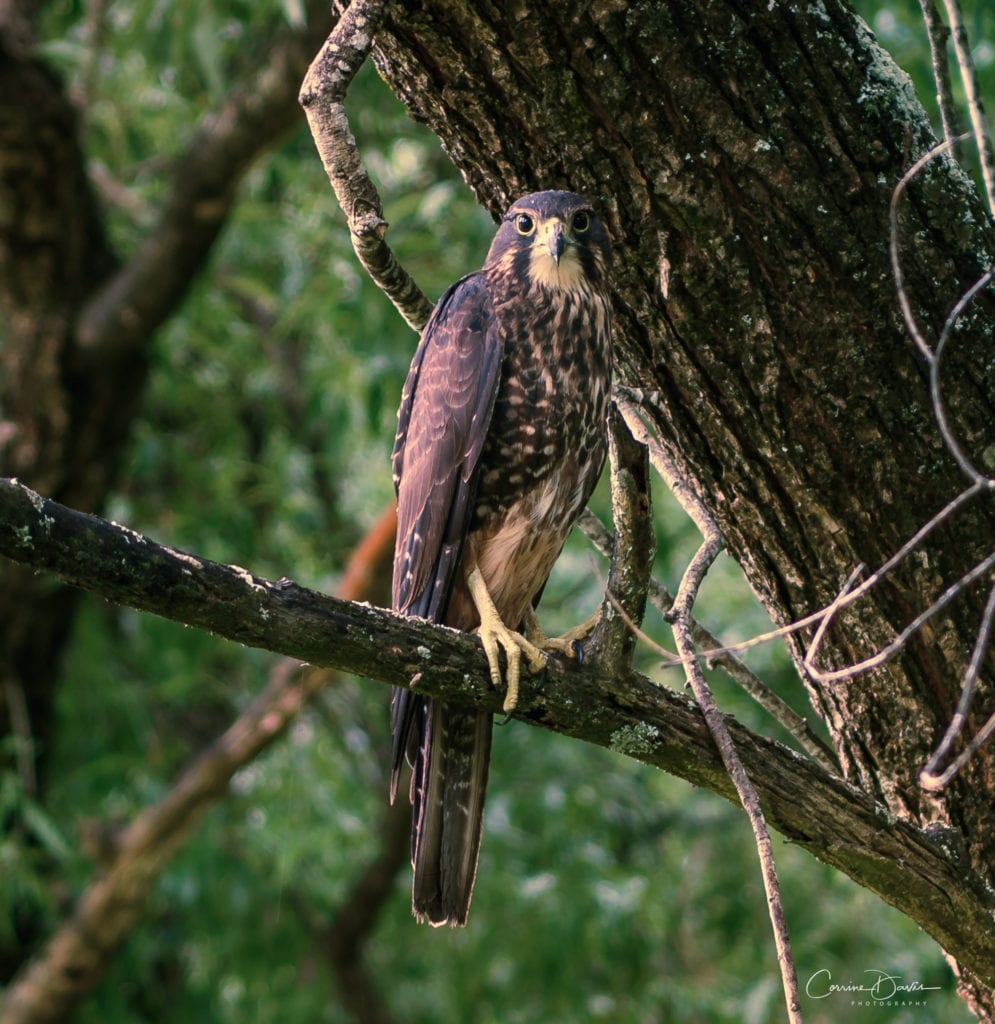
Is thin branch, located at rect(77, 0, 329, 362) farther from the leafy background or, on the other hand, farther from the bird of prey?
the bird of prey

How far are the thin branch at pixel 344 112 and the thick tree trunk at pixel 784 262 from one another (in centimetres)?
9

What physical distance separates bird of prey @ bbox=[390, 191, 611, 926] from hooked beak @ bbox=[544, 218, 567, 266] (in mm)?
103

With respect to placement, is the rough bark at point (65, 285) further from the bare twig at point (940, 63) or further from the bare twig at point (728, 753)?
the bare twig at point (728, 753)

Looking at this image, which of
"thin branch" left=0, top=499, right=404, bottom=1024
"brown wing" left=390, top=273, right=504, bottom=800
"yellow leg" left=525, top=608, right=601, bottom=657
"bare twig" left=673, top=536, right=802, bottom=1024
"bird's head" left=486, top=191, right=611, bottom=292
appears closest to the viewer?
"bare twig" left=673, top=536, right=802, bottom=1024

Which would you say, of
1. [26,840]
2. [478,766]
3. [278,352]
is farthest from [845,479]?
[278,352]

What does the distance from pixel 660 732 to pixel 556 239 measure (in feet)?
3.23

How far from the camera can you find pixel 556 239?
2662 millimetres

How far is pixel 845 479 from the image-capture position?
2.36m

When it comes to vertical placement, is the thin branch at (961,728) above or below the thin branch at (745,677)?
below

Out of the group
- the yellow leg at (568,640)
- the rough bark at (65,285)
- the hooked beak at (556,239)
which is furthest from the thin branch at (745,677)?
the rough bark at (65,285)

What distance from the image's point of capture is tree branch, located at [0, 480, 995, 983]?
1.95 m

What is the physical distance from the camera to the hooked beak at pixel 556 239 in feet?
8.66

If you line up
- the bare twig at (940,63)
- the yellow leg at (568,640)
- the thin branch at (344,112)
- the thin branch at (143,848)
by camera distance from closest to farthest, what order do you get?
the thin branch at (344,112) < the bare twig at (940,63) < the yellow leg at (568,640) < the thin branch at (143,848)

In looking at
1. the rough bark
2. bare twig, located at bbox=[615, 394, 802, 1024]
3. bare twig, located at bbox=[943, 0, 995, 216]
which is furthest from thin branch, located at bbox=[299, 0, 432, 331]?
the rough bark
